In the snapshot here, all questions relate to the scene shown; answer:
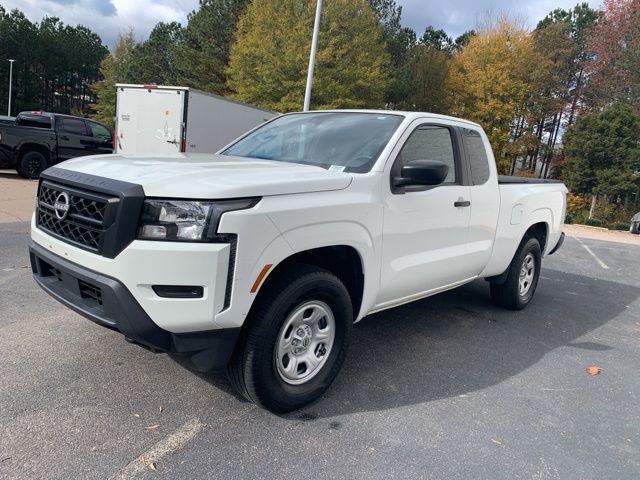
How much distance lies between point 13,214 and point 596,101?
37699 millimetres

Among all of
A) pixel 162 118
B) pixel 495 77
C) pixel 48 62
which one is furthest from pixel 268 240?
pixel 48 62

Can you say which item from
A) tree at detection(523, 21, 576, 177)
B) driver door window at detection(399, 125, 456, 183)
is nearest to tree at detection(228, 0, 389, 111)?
tree at detection(523, 21, 576, 177)

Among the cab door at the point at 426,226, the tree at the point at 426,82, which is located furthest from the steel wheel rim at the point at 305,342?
the tree at the point at 426,82

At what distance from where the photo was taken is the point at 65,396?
2.95m

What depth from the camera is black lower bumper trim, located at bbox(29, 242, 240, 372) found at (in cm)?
244

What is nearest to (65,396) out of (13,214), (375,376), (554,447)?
(375,376)

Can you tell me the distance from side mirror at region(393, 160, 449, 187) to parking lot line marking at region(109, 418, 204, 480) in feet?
6.56

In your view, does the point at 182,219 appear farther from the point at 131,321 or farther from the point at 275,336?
the point at 275,336

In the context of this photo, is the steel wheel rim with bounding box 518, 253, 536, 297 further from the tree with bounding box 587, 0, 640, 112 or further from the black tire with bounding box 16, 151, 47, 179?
the tree with bounding box 587, 0, 640, 112

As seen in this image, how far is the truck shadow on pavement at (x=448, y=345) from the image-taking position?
131 inches

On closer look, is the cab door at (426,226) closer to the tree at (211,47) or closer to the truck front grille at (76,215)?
the truck front grille at (76,215)

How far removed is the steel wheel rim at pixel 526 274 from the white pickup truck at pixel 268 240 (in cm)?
164

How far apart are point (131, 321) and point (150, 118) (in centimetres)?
1138

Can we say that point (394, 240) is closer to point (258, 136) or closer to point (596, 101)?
point (258, 136)
